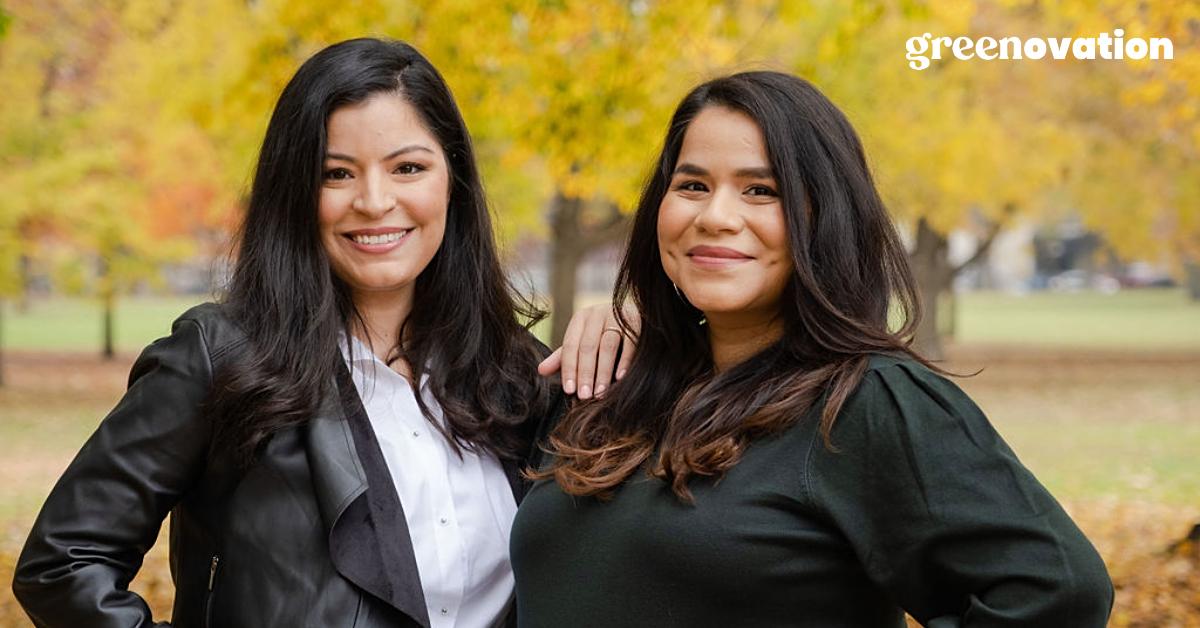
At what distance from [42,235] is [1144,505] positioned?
18.0 m

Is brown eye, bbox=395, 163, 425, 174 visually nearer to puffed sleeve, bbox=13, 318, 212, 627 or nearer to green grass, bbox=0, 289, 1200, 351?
puffed sleeve, bbox=13, 318, 212, 627

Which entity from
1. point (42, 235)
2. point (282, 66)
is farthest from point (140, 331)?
point (282, 66)

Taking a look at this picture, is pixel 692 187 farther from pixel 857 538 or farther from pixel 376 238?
pixel 857 538

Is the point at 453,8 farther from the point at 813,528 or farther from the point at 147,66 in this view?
the point at 147,66

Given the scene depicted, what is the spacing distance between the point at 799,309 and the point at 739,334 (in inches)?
10.9

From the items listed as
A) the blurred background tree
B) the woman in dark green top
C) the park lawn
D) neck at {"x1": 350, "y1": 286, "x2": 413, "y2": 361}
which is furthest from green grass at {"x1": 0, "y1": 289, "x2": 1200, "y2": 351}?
the woman in dark green top

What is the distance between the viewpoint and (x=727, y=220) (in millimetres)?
2707

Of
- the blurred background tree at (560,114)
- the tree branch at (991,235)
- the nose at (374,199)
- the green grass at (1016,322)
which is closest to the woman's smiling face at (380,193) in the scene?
the nose at (374,199)

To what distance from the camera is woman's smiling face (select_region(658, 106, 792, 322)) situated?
2713 mm

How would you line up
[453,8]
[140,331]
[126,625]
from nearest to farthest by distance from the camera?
[126,625] < [453,8] < [140,331]

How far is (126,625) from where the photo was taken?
2.71 metres

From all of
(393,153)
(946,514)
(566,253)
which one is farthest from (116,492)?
(566,253)

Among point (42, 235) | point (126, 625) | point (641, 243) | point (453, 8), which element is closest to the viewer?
point (126, 625)

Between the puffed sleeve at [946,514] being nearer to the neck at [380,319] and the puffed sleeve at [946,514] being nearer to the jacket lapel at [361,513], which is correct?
the jacket lapel at [361,513]
